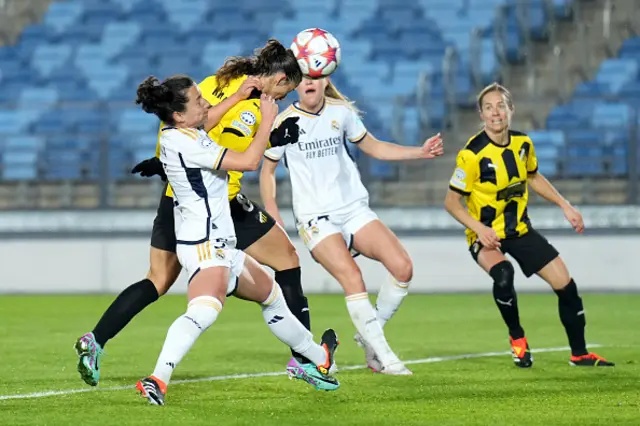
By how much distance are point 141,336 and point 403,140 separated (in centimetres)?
573

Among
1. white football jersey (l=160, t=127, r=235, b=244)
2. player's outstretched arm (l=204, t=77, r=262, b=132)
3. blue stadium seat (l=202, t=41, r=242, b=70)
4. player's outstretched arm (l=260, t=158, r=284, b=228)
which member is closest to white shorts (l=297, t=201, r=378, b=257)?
player's outstretched arm (l=260, t=158, r=284, b=228)

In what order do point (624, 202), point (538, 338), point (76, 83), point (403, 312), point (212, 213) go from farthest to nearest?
point (76, 83) → point (624, 202) → point (403, 312) → point (538, 338) → point (212, 213)

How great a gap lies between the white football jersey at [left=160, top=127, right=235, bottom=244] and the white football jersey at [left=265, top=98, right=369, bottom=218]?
176 cm

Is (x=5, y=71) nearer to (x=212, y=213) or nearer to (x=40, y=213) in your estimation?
(x=40, y=213)

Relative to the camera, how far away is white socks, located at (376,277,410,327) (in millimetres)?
8008

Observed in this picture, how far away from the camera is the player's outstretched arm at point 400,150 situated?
7.45 m

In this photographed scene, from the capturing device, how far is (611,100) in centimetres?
1452

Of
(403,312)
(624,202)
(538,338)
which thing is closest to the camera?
(538,338)

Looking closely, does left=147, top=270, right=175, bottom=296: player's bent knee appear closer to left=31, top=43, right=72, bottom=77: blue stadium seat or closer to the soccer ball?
the soccer ball

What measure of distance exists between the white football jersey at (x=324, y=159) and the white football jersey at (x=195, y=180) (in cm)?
176

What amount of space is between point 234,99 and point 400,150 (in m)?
1.64

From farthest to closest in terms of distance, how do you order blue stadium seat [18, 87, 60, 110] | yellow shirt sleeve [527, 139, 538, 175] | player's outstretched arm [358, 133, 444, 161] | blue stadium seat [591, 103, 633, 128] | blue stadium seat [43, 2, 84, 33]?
blue stadium seat [43, 2, 84, 33] < blue stadium seat [18, 87, 60, 110] < blue stadium seat [591, 103, 633, 128] < yellow shirt sleeve [527, 139, 538, 175] < player's outstretched arm [358, 133, 444, 161]

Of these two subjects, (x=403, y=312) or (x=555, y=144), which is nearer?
(x=403, y=312)

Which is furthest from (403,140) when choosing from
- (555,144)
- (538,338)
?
(538,338)
